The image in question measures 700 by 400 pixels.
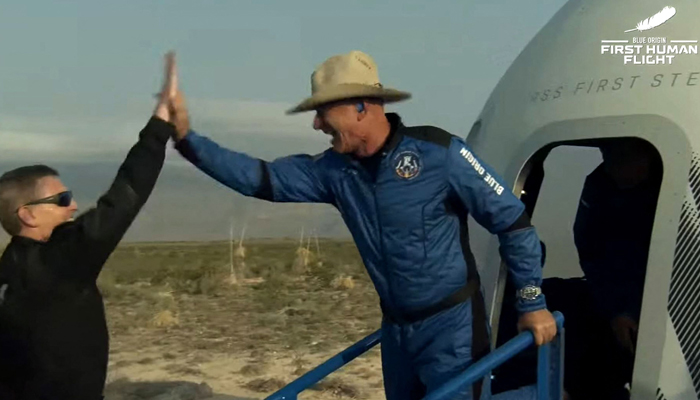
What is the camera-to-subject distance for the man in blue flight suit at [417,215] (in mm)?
3242

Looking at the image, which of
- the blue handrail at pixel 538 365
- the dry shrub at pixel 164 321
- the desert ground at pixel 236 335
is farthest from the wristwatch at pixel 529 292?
the dry shrub at pixel 164 321

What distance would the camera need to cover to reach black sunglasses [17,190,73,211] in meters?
2.87

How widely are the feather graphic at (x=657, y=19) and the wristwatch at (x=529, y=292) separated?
153 centimetres

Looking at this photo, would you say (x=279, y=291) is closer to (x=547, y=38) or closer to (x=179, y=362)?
(x=179, y=362)

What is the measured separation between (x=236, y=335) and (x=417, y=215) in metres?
11.9

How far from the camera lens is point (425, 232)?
10.8 ft

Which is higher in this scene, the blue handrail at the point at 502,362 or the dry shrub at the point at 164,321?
the blue handrail at the point at 502,362

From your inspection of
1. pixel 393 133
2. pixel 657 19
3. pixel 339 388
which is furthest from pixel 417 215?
pixel 339 388

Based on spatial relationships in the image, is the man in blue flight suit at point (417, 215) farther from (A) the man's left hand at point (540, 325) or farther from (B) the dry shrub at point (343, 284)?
(B) the dry shrub at point (343, 284)

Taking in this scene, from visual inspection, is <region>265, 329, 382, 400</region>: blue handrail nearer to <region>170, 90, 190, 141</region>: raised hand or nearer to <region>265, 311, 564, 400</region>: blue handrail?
<region>265, 311, 564, 400</region>: blue handrail

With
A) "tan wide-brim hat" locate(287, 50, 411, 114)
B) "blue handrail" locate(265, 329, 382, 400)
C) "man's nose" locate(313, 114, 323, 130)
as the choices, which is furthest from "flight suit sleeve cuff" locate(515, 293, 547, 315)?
"man's nose" locate(313, 114, 323, 130)

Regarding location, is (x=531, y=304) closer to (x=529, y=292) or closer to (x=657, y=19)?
(x=529, y=292)

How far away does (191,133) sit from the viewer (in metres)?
3.43

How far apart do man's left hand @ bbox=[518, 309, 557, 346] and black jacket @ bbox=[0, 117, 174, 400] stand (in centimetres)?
161
